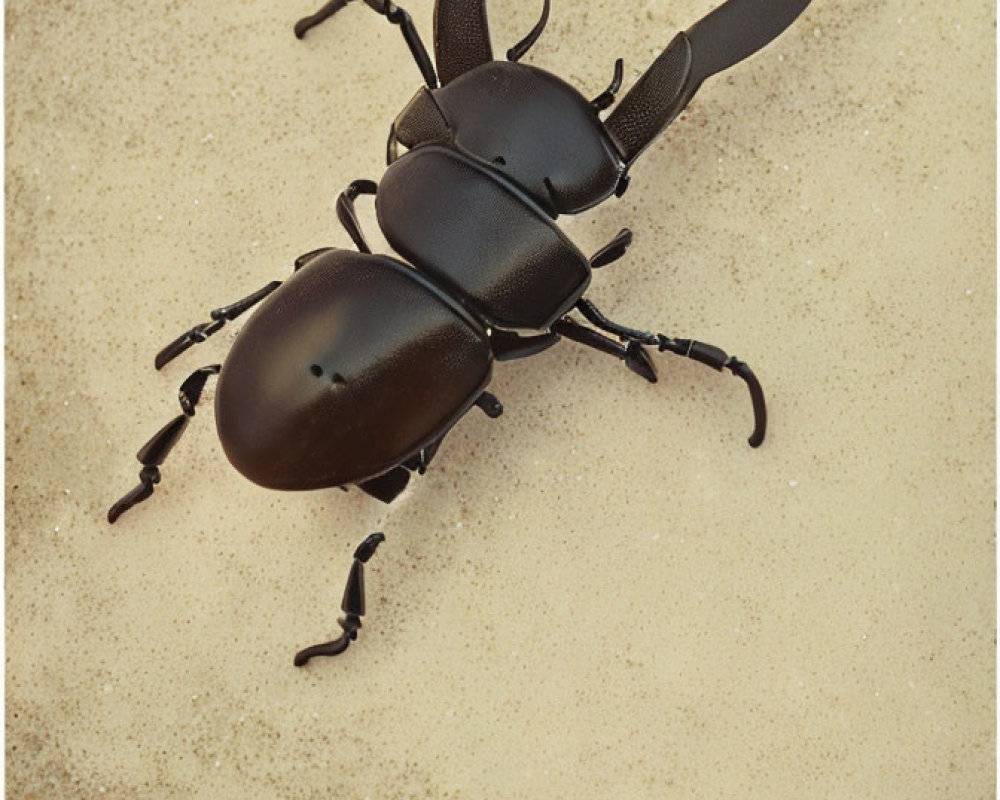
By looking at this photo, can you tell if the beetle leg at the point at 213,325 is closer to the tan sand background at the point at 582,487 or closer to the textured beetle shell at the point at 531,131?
the tan sand background at the point at 582,487

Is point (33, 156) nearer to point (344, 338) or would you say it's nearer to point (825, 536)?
point (344, 338)

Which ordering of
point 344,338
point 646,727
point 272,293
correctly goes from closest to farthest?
1. point 344,338
2. point 272,293
3. point 646,727

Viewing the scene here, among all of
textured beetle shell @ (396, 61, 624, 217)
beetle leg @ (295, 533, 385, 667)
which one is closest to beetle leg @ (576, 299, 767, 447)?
textured beetle shell @ (396, 61, 624, 217)

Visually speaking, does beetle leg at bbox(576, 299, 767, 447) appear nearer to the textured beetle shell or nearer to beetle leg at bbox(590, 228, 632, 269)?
beetle leg at bbox(590, 228, 632, 269)

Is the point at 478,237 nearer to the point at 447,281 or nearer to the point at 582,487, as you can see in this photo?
the point at 447,281

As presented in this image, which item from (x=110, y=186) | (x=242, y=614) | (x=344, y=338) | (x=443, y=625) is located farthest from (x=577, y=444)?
(x=110, y=186)

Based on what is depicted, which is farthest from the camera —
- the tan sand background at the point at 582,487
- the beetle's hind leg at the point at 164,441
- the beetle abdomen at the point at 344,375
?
the tan sand background at the point at 582,487

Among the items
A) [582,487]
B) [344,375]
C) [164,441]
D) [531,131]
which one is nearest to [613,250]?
[531,131]

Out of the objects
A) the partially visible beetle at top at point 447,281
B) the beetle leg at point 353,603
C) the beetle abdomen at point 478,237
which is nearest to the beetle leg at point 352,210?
the partially visible beetle at top at point 447,281
